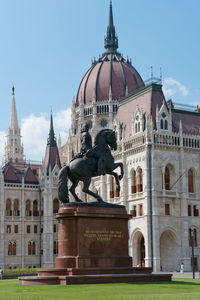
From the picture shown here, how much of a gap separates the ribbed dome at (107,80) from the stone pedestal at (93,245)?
67480mm

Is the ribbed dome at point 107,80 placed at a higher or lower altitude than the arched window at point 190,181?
higher

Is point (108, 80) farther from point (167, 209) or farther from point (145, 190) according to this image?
point (167, 209)

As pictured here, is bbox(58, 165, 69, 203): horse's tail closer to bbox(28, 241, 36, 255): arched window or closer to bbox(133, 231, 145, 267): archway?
bbox(133, 231, 145, 267): archway

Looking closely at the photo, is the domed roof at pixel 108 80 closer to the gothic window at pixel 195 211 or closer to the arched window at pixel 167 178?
the arched window at pixel 167 178

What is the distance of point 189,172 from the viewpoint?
2753 inches

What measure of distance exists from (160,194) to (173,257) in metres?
7.98

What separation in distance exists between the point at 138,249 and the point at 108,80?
123 feet

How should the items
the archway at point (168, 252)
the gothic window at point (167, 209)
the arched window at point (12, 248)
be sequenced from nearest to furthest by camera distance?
the archway at point (168, 252), the gothic window at point (167, 209), the arched window at point (12, 248)

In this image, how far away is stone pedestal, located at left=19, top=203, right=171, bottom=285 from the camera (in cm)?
2712

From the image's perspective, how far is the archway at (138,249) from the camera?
68.4 meters

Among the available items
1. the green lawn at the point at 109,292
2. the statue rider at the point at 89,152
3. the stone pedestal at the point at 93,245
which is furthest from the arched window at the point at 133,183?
the green lawn at the point at 109,292

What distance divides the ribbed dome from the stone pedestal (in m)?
67.5

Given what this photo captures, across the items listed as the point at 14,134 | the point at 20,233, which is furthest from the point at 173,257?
the point at 14,134

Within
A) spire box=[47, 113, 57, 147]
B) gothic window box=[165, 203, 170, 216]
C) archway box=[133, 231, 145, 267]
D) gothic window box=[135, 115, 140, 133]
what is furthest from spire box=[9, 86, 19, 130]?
gothic window box=[165, 203, 170, 216]
